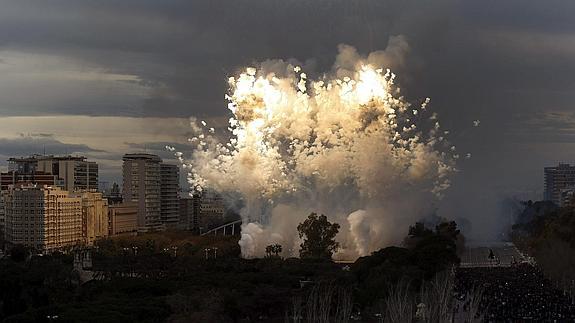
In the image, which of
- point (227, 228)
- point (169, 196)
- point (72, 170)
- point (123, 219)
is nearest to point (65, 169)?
point (72, 170)

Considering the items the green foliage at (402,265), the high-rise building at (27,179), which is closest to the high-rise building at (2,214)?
the high-rise building at (27,179)

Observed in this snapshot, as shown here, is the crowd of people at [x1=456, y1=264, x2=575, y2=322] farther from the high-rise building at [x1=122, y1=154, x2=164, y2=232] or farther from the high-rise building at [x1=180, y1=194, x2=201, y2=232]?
the high-rise building at [x1=180, y1=194, x2=201, y2=232]

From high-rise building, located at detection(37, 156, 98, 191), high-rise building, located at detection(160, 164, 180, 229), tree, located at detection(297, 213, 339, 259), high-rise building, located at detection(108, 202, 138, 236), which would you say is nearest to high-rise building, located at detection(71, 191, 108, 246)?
high-rise building, located at detection(108, 202, 138, 236)

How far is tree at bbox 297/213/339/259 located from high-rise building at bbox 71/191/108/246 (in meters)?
44.6

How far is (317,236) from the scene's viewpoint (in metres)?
89.1

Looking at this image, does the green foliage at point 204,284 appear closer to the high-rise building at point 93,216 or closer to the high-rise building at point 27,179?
the high-rise building at point 93,216

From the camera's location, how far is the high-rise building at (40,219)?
398 feet

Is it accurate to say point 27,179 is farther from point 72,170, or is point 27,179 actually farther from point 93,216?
point 72,170

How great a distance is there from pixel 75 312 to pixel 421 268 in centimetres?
3201

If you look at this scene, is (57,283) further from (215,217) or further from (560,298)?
(215,217)

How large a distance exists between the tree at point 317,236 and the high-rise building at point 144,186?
66944 millimetres

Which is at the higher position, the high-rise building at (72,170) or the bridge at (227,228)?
the high-rise building at (72,170)

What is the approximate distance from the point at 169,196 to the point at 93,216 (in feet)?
95.4

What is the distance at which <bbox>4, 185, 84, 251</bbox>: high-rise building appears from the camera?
121 m
